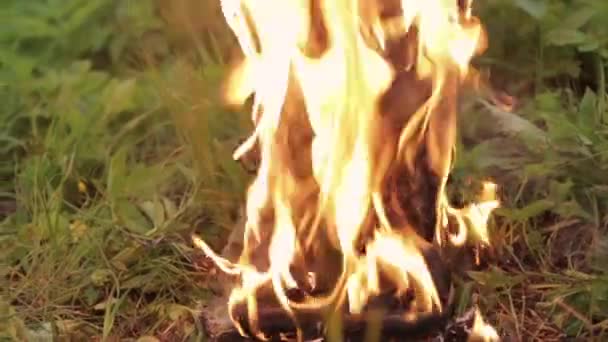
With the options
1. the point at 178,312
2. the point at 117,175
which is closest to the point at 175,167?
the point at 117,175

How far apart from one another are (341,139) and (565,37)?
3.39ft

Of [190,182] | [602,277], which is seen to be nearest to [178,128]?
[190,182]

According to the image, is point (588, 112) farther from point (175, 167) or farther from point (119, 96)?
point (119, 96)

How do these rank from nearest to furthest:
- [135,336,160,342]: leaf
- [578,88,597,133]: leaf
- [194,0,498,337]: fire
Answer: [194,0,498,337]: fire, [135,336,160,342]: leaf, [578,88,597,133]: leaf

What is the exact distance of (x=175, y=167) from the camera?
7.63ft

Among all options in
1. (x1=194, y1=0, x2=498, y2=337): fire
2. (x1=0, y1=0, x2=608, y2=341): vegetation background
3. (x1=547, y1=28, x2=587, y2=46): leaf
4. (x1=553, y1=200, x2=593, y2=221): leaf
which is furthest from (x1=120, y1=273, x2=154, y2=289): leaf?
(x1=547, y1=28, x2=587, y2=46): leaf

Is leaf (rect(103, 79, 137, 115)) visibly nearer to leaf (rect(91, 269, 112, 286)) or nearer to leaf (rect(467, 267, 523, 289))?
leaf (rect(91, 269, 112, 286))

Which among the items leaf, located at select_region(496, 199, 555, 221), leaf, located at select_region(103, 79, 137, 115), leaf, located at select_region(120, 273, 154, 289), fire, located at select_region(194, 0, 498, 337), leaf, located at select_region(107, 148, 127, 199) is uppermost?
fire, located at select_region(194, 0, 498, 337)

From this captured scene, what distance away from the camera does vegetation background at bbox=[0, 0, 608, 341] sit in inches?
76.3

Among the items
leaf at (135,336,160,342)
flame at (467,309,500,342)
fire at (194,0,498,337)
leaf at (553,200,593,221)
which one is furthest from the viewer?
leaf at (553,200,593,221)

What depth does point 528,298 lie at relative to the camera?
1919mm

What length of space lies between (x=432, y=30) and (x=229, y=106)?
86 centimetres

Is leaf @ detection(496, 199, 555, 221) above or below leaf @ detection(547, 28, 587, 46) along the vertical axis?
below

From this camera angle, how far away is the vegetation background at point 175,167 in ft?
6.36
